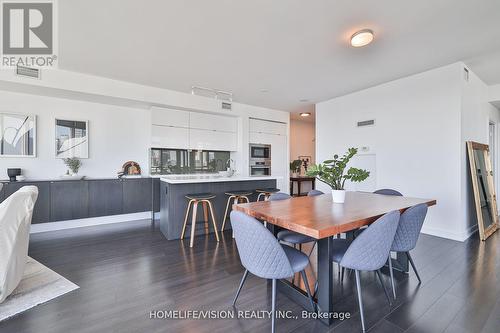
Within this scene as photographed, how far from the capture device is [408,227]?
76.5 inches

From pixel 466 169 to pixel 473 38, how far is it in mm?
1885

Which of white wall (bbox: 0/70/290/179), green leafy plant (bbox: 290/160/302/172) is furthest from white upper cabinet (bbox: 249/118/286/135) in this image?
green leafy plant (bbox: 290/160/302/172)

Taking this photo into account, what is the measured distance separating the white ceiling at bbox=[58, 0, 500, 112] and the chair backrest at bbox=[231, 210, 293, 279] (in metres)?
2.05

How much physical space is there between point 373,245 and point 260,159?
4571mm

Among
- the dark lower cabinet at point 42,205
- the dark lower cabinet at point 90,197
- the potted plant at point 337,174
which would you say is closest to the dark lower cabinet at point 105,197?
the dark lower cabinet at point 90,197

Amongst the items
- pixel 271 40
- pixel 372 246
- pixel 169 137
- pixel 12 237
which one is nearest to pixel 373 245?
pixel 372 246

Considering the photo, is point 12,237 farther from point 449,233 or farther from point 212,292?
point 449,233

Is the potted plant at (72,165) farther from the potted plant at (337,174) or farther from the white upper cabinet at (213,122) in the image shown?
the potted plant at (337,174)

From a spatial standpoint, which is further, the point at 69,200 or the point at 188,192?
the point at 69,200

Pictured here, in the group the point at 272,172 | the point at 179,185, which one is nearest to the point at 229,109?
the point at 272,172

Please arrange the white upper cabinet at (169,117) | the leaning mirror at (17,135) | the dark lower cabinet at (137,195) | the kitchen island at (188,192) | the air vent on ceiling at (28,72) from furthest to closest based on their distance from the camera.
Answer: the white upper cabinet at (169,117) → the dark lower cabinet at (137,195) → the leaning mirror at (17,135) → the kitchen island at (188,192) → the air vent on ceiling at (28,72)

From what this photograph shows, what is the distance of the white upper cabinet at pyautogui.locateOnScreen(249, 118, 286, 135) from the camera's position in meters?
5.88

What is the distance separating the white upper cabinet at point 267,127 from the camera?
588cm

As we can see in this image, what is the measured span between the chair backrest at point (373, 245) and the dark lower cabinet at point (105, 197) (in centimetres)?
414
